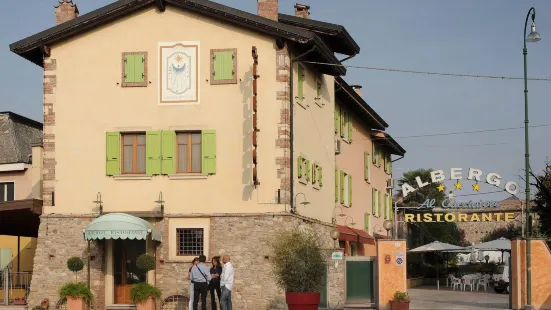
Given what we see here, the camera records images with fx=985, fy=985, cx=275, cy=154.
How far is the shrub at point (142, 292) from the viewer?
27.5 m

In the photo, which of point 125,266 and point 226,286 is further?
point 125,266

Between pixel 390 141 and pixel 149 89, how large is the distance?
2346 centimetres

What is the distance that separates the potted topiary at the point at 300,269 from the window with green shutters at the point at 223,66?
19.3 feet

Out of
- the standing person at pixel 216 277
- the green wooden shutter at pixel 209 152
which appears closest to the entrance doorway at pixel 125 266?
the green wooden shutter at pixel 209 152

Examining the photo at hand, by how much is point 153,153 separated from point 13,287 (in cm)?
675

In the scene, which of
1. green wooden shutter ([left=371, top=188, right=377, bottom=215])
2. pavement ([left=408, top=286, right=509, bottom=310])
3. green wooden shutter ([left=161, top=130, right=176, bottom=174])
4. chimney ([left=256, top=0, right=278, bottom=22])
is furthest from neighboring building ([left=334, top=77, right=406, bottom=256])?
green wooden shutter ([left=161, top=130, right=176, bottom=174])

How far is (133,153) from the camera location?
30.5 m

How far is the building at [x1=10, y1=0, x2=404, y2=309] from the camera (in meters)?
29.4

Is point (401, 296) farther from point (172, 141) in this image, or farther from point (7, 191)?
point (7, 191)

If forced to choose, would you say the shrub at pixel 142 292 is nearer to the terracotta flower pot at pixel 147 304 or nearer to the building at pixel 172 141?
the terracotta flower pot at pixel 147 304

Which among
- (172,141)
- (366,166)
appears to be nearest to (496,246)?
(366,166)

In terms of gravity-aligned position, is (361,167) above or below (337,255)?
above

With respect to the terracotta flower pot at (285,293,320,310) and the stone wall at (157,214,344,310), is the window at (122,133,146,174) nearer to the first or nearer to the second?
the stone wall at (157,214,344,310)

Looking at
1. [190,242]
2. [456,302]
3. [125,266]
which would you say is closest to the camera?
[190,242]
